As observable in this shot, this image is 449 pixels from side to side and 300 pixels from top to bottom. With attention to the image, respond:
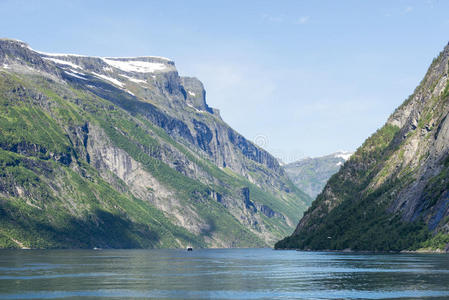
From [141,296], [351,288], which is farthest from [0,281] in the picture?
[351,288]

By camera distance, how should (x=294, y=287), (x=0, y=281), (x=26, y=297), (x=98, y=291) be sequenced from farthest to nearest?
(x=0, y=281) → (x=294, y=287) → (x=98, y=291) → (x=26, y=297)

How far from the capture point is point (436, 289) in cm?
10625

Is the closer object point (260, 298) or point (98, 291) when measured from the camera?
point (260, 298)

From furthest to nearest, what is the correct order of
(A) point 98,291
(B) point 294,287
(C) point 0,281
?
(C) point 0,281 < (B) point 294,287 < (A) point 98,291

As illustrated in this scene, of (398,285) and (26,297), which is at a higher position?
(398,285)

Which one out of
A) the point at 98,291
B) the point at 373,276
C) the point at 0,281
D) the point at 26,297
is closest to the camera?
the point at 26,297

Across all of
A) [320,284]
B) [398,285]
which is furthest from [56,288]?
[398,285]

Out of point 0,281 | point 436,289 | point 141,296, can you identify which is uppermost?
point 436,289

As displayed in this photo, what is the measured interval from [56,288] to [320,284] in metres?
52.3

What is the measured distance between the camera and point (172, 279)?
143 m

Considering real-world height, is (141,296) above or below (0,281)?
above

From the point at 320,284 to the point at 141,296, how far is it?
40.6 m

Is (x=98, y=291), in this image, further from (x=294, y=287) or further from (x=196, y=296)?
(x=294, y=287)

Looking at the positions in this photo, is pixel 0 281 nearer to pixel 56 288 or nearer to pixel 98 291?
pixel 56 288
